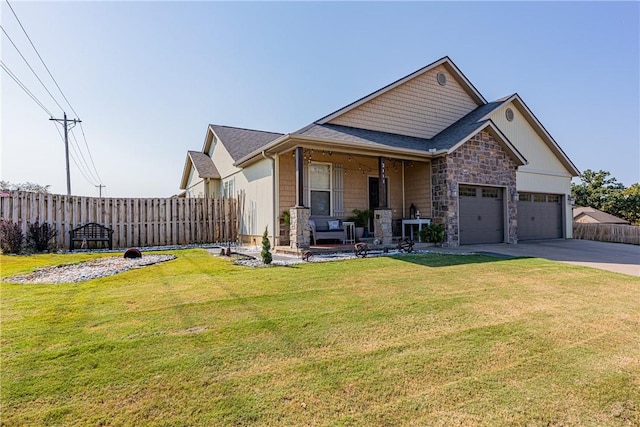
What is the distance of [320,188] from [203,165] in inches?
332

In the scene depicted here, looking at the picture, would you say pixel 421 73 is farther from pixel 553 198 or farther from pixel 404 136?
pixel 553 198

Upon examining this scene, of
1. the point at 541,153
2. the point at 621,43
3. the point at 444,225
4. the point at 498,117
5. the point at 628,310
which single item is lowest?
the point at 628,310

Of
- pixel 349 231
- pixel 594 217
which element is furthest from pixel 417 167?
pixel 594 217

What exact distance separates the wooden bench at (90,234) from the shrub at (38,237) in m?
0.60

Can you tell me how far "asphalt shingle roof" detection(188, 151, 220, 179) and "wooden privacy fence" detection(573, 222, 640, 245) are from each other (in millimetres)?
19851

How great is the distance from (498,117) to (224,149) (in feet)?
41.0

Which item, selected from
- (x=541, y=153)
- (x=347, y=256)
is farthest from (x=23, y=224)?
(x=541, y=153)

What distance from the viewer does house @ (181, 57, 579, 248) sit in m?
10.8

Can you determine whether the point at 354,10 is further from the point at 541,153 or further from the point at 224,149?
the point at 541,153

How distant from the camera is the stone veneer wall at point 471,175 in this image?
37.9 ft

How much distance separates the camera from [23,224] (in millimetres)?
10266

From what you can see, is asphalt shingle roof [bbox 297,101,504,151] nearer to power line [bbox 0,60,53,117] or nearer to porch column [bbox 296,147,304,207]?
porch column [bbox 296,147,304,207]

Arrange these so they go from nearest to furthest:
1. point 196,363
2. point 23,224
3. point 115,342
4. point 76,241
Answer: point 196,363 → point 115,342 → point 23,224 → point 76,241

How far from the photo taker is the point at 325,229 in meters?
11.2
